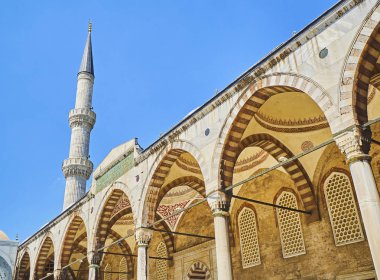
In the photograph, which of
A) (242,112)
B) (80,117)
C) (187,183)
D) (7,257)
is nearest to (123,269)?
(7,257)

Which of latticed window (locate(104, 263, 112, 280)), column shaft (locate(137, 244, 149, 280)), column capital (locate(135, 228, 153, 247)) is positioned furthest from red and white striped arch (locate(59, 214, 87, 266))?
column shaft (locate(137, 244, 149, 280))

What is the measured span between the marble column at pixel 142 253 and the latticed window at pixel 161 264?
4715 mm

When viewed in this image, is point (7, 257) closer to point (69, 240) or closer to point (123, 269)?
point (123, 269)

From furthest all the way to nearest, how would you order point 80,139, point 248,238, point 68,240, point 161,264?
point 80,139
point 161,264
point 68,240
point 248,238

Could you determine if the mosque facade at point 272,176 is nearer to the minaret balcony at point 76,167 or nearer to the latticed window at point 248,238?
the latticed window at point 248,238

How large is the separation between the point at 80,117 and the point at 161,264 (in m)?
11.1

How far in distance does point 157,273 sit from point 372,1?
11.6 meters

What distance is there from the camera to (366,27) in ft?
18.9

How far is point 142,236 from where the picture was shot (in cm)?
988

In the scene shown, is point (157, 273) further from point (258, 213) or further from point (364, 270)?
point (364, 270)

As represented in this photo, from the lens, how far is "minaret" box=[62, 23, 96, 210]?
71.5 ft

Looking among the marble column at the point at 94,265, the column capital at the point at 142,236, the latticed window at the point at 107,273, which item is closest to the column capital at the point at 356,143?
the column capital at the point at 142,236

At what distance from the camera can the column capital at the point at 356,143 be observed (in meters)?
5.49

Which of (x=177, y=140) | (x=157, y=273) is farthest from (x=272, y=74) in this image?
(x=157, y=273)
